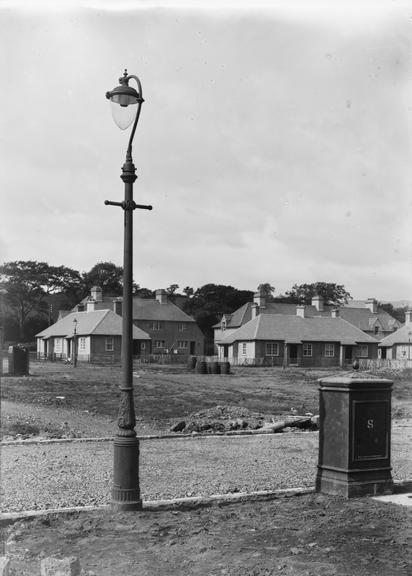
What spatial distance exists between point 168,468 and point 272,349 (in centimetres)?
5483

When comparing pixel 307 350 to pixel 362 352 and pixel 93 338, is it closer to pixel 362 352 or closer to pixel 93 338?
pixel 362 352

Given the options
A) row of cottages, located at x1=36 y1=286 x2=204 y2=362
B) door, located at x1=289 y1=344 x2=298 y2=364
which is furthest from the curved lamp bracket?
door, located at x1=289 y1=344 x2=298 y2=364

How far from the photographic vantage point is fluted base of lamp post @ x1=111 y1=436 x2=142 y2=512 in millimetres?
6691

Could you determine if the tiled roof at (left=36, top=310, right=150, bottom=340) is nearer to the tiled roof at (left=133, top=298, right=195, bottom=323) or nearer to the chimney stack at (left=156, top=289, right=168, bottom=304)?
the tiled roof at (left=133, top=298, right=195, bottom=323)

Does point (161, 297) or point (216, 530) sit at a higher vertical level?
point (161, 297)

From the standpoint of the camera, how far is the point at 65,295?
96.9m

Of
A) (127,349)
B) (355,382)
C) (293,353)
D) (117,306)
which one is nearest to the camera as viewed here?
(127,349)

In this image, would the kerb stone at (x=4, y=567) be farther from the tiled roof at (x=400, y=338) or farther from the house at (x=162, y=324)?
the tiled roof at (x=400, y=338)

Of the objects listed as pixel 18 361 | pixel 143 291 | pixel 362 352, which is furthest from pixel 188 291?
pixel 18 361

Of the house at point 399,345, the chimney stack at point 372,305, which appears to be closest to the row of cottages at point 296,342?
the house at point 399,345

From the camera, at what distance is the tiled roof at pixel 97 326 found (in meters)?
63.7

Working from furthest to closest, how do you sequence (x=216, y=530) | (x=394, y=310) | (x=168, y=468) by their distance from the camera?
(x=394, y=310) → (x=168, y=468) → (x=216, y=530)

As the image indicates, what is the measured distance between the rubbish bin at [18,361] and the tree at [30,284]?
50263mm

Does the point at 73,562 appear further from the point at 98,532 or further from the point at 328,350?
the point at 328,350
